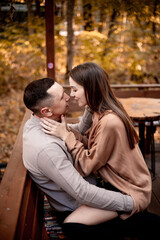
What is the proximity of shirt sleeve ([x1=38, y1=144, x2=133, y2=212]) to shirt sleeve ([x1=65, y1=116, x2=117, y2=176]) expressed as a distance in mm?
217

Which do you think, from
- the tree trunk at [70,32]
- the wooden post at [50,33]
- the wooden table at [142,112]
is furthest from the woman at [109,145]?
the tree trunk at [70,32]

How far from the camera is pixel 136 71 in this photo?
711 centimetres

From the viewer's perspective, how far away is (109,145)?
1.69 meters

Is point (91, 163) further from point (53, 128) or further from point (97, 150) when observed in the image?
point (53, 128)

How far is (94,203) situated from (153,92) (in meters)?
3.52

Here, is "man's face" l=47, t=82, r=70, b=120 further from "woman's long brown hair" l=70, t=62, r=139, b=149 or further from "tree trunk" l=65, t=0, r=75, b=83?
"tree trunk" l=65, t=0, r=75, b=83

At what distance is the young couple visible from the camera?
1512 mm

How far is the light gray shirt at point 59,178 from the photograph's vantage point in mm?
1486

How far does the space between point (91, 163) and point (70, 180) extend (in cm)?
27

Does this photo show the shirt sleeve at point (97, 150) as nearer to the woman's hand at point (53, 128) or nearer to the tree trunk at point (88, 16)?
the woman's hand at point (53, 128)

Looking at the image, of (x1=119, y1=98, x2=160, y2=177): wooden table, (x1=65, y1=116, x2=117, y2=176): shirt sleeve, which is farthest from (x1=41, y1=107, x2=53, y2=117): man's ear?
(x1=119, y1=98, x2=160, y2=177): wooden table

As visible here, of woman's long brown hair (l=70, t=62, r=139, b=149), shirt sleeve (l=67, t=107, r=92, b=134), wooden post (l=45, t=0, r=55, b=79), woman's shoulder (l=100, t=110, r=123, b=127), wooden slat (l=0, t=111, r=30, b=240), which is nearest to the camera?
wooden slat (l=0, t=111, r=30, b=240)

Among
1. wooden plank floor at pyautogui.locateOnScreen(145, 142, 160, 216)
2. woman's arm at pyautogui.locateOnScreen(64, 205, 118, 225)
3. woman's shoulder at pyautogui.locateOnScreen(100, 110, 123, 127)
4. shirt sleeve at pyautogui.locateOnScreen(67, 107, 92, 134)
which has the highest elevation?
woman's shoulder at pyautogui.locateOnScreen(100, 110, 123, 127)

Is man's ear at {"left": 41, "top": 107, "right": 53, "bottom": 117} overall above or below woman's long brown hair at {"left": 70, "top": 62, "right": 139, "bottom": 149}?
below
